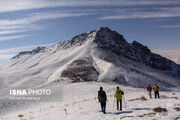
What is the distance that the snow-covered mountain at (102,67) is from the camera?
8075 centimetres

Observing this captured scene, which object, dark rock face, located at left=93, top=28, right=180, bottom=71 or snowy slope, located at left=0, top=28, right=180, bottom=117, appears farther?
dark rock face, located at left=93, top=28, right=180, bottom=71

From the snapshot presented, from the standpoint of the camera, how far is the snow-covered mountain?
80.8 m

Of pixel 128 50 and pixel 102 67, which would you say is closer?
pixel 102 67

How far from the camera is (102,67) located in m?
95.5

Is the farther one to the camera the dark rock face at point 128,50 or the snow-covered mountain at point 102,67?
the dark rock face at point 128,50

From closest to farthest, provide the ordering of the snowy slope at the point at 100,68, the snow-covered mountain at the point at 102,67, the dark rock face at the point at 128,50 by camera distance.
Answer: the snowy slope at the point at 100,68 < the snow-covered mountain at the point at 102,67 < the dark rock face at the point at 128,50

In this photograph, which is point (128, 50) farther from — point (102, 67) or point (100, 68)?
point (100, 68)

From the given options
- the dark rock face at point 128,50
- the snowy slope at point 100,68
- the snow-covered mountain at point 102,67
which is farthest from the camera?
the dark rock face at point 128,50

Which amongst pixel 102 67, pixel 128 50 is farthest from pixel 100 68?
pixel 128 50

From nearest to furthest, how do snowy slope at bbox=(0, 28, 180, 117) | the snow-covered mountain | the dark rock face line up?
1. snowy slope at bbox=(0, 28, 180, 117)
2. the snow-covered mountain
3. the dark rock face

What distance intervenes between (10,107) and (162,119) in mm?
35091

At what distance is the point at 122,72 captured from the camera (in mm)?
87125

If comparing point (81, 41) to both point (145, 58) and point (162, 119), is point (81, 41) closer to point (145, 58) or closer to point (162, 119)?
point (145, 58)

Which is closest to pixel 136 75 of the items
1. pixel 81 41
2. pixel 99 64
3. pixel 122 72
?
pixel 122 72
